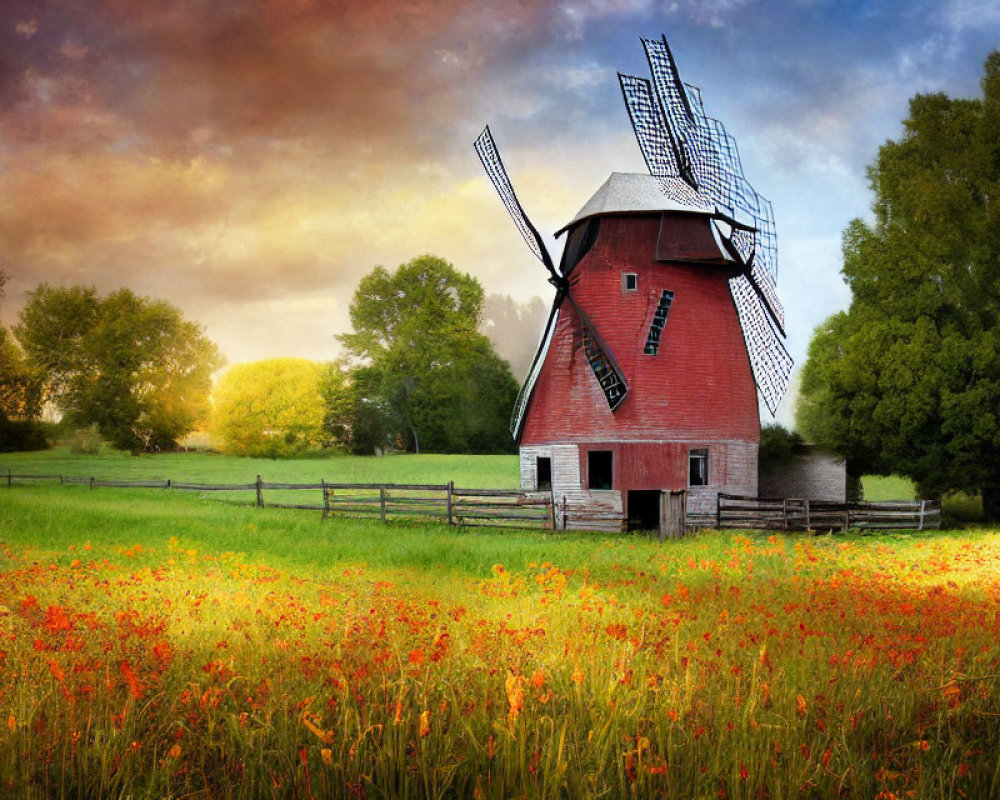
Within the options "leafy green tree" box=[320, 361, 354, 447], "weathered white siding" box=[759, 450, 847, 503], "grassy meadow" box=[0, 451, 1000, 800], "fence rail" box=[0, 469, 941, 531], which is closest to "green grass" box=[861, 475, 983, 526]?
"weathered white siding" box=[759, 450, 847, 503]

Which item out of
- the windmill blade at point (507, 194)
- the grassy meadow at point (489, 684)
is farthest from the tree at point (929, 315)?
the grassy meadow at point (489, 684)

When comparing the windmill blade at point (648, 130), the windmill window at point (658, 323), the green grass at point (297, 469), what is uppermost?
the windmill blade at point (648, 130)

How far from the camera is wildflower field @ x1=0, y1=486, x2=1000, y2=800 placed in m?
3.43

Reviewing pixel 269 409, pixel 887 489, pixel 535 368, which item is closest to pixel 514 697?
pixel 535 368

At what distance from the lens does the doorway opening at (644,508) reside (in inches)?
893

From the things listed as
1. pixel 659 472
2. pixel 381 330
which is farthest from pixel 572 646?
pixel 381 330

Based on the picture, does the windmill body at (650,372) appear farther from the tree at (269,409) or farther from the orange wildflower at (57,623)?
the orange wildflower at (57,623)

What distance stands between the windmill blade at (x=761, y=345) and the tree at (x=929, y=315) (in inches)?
66.9

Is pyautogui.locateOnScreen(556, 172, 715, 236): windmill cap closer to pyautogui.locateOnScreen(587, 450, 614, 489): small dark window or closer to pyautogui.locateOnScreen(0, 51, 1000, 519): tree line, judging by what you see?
pyautogui.locateOnScreen(0, 51, 1000, 519): tree line

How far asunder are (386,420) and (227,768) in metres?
33.8

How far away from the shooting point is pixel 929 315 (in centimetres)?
2298

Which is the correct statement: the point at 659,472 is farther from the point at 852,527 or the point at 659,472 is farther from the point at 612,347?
the point at 852,527

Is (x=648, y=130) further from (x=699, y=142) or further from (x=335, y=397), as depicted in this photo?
(x=335, y=397)

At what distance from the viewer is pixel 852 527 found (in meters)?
22.1
